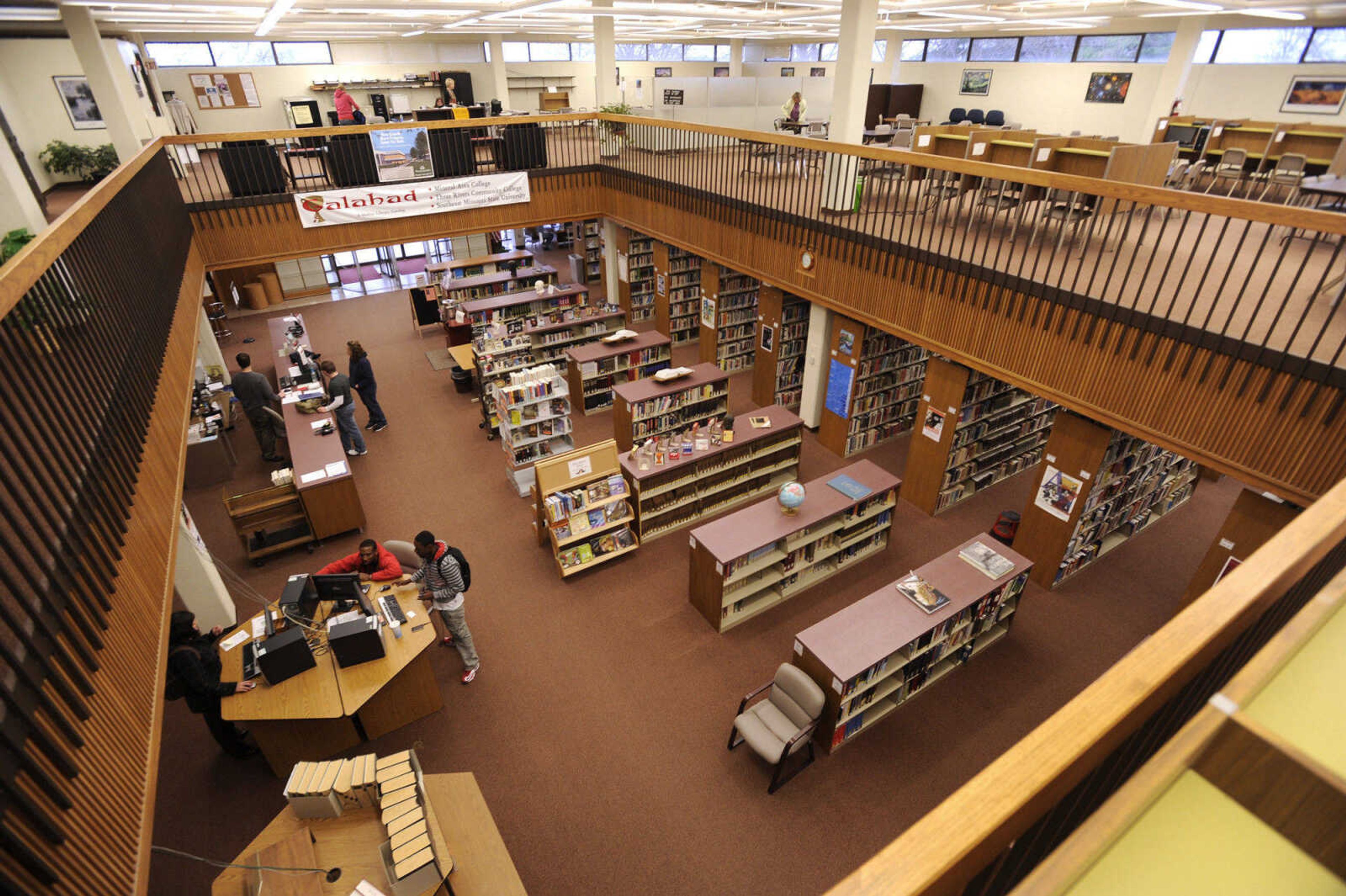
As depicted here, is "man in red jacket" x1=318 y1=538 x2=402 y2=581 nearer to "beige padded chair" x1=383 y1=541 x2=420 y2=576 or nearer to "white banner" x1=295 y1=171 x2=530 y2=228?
"beige padded chair" x1=383 y1=541 x2=420 y2=576

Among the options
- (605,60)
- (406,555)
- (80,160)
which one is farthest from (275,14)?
(406,555)

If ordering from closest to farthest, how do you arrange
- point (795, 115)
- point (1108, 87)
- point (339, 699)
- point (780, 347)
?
point (339, 699) < point (780, 347) < point (795, 115) < point (1108, 87)

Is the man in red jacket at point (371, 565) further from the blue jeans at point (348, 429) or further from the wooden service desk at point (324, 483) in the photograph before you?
the blue jeans at point (348, 429)

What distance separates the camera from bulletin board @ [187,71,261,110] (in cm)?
1888

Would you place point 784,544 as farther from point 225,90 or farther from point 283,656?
point 225,90

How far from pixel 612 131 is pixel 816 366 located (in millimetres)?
7143

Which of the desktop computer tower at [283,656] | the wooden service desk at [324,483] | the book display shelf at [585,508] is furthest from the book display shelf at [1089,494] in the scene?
the wooden service desk at [324,483]

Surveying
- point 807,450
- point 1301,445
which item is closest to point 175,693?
point 807,450

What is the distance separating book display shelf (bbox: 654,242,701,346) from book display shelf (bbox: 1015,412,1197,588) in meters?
7.44

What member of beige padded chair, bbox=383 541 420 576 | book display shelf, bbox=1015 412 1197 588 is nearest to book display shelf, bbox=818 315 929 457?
book display shelf, bbox=1015 412 1197 588

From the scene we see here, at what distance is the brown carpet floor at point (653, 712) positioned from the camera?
201 inches

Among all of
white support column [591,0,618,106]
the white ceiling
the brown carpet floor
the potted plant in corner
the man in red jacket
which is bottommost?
the brown carpet floor

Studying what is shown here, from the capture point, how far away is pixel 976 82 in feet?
63.4

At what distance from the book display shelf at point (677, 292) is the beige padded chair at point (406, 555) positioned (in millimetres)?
7386
